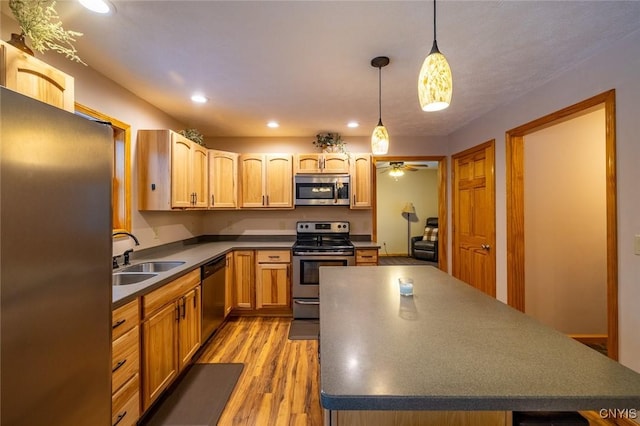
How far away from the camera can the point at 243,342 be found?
2.98 meters

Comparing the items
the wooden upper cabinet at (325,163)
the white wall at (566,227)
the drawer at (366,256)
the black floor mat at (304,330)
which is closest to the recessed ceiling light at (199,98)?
the wooden upper cabinet at (325,163)

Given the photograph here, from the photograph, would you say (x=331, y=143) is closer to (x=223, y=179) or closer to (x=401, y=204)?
(x=223, y=179)

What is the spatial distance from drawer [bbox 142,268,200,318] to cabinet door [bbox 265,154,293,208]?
1.62 metres

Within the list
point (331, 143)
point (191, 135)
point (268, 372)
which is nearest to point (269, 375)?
point (268, 372)

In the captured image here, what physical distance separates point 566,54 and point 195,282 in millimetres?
3375

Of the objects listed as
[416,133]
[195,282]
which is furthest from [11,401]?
[416,133]

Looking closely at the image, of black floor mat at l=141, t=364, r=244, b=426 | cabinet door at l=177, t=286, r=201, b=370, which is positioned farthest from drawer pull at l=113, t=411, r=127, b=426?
cabinet door at l=177, t=286, r=201, b=370

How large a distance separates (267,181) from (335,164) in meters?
0.98

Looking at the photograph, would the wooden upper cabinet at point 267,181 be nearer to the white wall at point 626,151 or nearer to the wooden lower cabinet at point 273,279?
the wooden lower cabinet at point 273,279

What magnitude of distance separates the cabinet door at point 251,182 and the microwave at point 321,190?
0.50 metres

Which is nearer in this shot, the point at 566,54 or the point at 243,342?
the point at 566,54

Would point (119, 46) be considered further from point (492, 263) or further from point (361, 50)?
point (492, 263)

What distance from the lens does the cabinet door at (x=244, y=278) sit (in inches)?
142

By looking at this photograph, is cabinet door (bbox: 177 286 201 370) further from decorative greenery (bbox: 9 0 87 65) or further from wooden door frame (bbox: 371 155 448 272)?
wooden door frame (bbox: 371 155 448 272)
